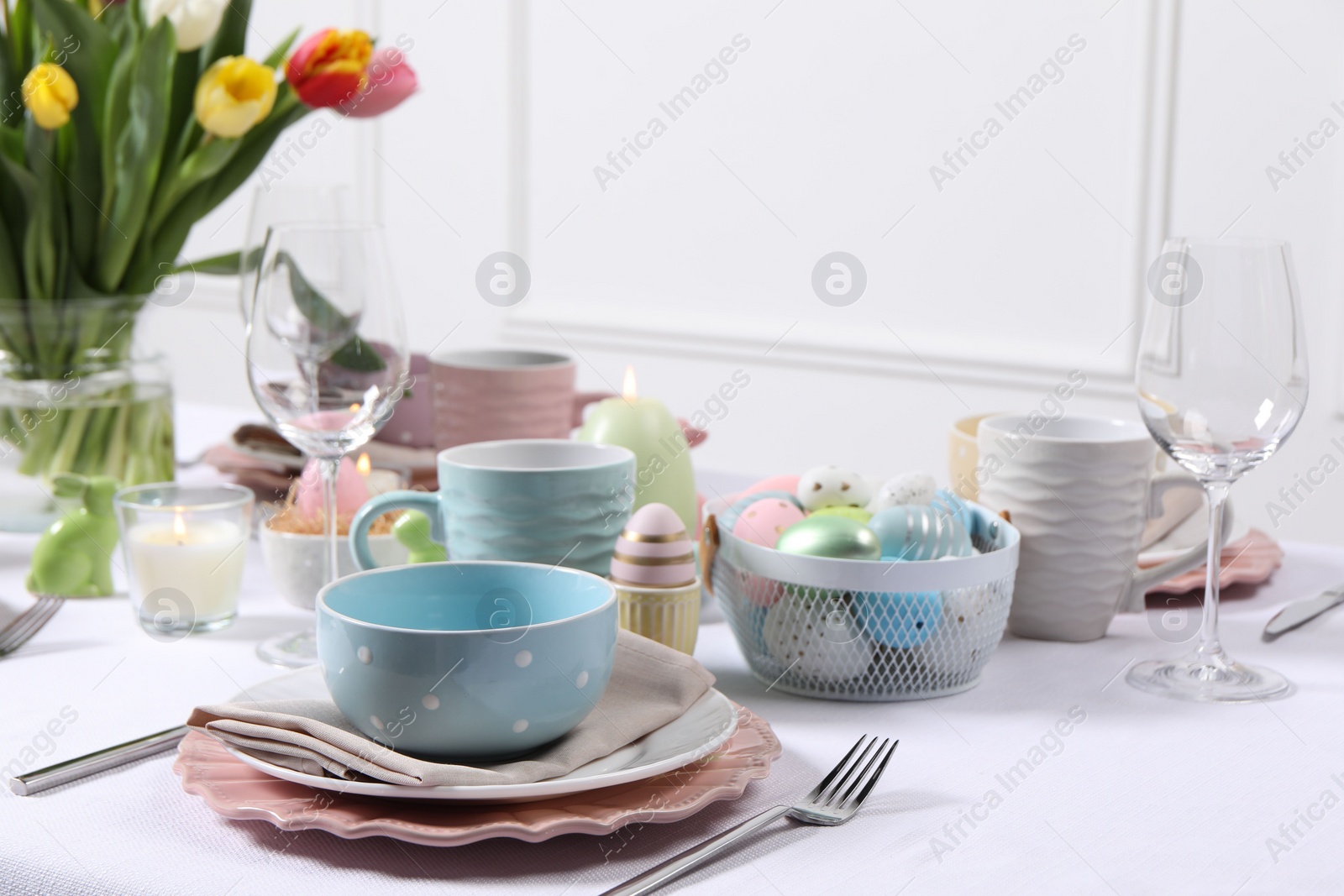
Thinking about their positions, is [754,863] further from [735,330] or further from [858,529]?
[735,330]

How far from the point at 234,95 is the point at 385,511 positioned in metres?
0.35

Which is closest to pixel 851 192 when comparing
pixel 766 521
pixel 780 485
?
pixel 780 485

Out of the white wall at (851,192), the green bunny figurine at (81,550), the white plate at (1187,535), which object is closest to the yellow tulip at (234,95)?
the green bunny figurine at (81,550)

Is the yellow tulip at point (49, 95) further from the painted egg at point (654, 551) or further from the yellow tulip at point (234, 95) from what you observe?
the painted egg at point (654, 551)

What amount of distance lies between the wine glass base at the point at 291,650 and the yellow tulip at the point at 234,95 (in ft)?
1.24

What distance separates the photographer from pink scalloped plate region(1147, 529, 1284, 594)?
865mm

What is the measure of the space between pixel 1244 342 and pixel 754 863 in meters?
0.39

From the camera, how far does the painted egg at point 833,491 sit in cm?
79

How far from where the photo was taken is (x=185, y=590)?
0.80 meters

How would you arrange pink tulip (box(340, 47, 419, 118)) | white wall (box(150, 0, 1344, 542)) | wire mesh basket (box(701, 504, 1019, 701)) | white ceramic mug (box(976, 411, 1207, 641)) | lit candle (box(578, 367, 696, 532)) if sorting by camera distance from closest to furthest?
1. wire mesh basket (box(701, 504, 1019, 701))
2. white ceramic mug (box(976, 411, 1207, 641))
3. lit candle (box(578, 367, 696, 532))
4. pink tulip (box(340, 47, 419, 118))
5. white wall (box(150, 0, 1344, 542))

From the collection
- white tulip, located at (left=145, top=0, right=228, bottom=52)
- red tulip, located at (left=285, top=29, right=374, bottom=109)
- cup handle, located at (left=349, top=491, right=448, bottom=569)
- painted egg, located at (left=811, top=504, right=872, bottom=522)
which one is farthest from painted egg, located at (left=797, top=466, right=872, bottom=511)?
white tulip, located at (left=145, top=0, right=228, bottom=52)

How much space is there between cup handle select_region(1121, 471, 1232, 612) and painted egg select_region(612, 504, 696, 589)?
0.30 metres

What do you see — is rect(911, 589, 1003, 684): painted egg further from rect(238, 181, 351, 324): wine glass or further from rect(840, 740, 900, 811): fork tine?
rect(238, 181, 351, 324): wine glass

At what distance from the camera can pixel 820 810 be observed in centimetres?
55
